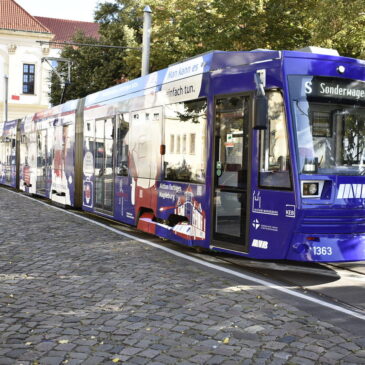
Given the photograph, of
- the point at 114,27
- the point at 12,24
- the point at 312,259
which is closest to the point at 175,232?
the point at 312,259

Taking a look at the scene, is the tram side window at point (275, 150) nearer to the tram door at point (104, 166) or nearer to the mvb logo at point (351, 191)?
the mvb logo at point (351, 191)

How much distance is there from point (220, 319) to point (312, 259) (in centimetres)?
201

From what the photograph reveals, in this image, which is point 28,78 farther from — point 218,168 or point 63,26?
point 218,168

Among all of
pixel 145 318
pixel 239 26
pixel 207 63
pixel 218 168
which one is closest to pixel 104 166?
pixel 207 63

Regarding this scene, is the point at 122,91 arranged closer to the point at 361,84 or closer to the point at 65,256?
the point at 65,256

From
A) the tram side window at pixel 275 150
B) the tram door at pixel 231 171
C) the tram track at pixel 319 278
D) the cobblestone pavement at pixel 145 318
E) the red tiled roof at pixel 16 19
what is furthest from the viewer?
the red tiled roof at pixel 16 19

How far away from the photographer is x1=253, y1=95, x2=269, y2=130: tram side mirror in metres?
6.80

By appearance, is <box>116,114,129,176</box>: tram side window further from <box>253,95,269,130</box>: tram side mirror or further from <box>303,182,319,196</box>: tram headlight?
<box>303,182,319,196</box>: tram headlight

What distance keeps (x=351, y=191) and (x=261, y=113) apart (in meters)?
1.54

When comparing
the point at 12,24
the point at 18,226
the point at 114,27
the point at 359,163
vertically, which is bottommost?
the point at 18,226

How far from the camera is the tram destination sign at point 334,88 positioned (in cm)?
709

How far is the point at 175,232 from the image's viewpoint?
9.12m

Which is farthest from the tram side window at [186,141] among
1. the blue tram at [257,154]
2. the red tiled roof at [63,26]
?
the red tiled roof at [63,26]

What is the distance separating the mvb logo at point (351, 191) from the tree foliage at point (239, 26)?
280 inches
